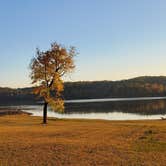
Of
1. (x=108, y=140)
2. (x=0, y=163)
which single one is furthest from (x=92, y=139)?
(x=0, y=163)

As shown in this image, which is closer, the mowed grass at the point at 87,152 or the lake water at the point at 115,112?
the mowed grass at the point at 87,152

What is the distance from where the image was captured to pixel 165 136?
2348cm

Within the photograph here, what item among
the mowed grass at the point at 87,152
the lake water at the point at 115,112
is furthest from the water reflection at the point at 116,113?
the mowed grass at the point at 87,152

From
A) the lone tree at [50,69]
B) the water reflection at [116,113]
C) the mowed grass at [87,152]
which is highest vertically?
the lone tree at [50,69]

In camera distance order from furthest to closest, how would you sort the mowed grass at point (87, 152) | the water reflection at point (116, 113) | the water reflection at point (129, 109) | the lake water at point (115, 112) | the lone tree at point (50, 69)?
the water reflection at point (129, 109) → the lake water at point (115, 112) → the water reflection at point (116, 113) → the lone tree at point (50, 69) → the mowed grass at point (87, 152)

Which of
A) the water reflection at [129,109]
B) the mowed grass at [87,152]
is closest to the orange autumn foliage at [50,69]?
the mowed grass at [87,152]

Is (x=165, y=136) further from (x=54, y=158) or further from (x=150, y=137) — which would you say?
(x=54, y=158)

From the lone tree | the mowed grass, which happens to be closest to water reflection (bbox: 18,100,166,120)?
the lone tree

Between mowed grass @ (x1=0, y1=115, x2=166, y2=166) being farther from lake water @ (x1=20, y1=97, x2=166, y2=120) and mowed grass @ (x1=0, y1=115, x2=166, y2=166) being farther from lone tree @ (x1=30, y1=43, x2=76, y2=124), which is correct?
lake water @ (x1=20, y1=97, x2=166, y2=120)

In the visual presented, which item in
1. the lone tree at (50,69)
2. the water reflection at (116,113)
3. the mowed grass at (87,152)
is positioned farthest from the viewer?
the water reflection at (116,113)

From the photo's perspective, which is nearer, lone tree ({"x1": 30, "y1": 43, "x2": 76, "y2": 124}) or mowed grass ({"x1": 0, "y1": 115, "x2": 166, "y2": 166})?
mowed grass ({"x1": 0, "y1": 115, "x2": 166, "y2": 166})

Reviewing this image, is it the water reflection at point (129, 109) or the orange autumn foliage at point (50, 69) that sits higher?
the orange autumn foliage at point (50, 69)

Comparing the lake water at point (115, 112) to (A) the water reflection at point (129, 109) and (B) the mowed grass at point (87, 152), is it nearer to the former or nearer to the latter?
(A) the water reflection at point (129, 109)

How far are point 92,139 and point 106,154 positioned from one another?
222 inches
